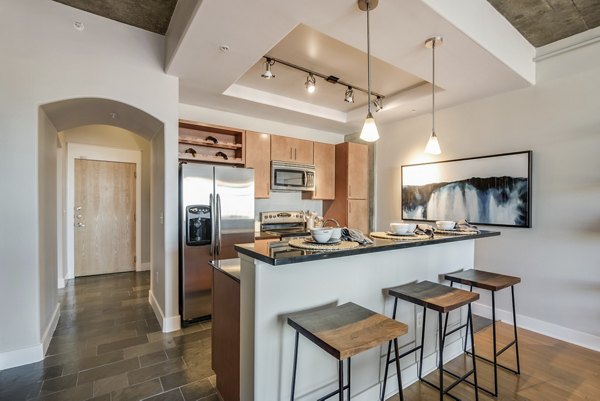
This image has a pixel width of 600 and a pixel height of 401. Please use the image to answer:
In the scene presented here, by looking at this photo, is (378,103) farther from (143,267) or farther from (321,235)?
(143,267)

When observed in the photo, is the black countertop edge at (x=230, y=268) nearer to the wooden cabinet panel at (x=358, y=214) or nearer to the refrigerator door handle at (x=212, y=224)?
the refrigerator door handle at (x=212, y=224)

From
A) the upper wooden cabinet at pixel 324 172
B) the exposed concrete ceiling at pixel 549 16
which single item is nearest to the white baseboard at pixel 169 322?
the upper wooden cabinet at pixel 324 172

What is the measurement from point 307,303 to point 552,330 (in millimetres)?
2880

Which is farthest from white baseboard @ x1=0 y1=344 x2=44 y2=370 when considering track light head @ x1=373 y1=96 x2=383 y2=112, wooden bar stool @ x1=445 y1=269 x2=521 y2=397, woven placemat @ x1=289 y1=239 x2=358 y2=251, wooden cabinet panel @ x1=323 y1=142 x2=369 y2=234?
track light head @ x1=373 y1=96 x2=383 y2=112

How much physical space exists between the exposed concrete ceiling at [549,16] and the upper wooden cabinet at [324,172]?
2751 millimetres

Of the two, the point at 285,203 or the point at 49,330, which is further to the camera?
the point at 285,203

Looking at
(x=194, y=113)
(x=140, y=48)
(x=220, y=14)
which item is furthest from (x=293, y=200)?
(x=220, y=14)

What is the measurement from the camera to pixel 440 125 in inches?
151

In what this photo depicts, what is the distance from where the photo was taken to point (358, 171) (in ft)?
15.6

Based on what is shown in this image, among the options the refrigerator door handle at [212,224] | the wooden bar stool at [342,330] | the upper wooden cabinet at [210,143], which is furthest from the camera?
the upper wooden cabinet at [210,143]

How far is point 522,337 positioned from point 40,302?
14.6ft

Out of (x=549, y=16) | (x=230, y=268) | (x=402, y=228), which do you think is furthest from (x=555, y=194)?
(x=230, y=268)

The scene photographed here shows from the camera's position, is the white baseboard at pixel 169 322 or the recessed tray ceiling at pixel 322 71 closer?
the recessed tray ceiling at pixel 322 71

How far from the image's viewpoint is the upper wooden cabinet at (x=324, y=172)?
4.70 meters
